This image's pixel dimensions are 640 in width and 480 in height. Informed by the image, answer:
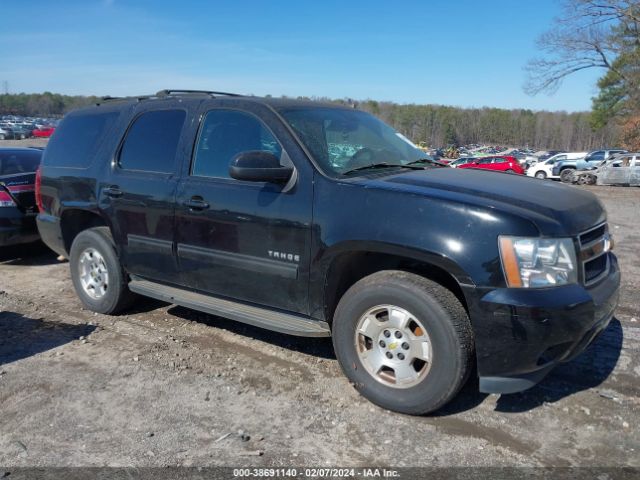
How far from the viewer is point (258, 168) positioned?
352 cm

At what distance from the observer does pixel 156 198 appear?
14.2 ft

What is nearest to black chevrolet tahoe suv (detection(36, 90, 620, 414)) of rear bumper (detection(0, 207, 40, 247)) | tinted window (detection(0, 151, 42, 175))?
rear bumper (detection(0, 207, 40, 247))

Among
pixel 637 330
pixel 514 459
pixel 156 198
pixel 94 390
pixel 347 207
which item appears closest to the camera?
pixel 514 459

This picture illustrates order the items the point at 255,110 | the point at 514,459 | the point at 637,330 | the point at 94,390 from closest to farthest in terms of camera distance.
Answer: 1. the point at 514,459
2. the point at 94,390
3. the point at 255,110
4. the point at 637,330

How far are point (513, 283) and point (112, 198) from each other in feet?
11.2

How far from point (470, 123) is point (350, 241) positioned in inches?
6596

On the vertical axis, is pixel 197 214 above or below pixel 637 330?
above

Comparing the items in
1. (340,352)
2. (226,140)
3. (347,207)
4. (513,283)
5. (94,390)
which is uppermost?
(226,140)

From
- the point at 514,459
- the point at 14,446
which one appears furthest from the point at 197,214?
the point at 514,459

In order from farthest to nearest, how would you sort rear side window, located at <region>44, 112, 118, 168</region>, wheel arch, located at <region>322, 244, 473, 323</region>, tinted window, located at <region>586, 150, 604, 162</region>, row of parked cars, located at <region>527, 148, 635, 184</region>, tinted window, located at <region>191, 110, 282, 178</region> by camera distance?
tinted window, located at <region>586, 150, 604, 162</region> → row of parked cars, located at <region>527, 148, 635, 184</region> → rear side window, located at <region>44, 112, 118, 168</region> → tinted window, located at <region>191, 110, 282, 178</region> → wheel arch, located at <region>322, 244, 473, 323</region>

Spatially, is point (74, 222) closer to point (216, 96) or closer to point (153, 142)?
point (153, 142)

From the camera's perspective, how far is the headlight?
2.88 meters

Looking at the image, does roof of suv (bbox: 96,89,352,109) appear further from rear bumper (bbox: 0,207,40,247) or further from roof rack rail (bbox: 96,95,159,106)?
rear bumper (bbox: 0,207,40,247)

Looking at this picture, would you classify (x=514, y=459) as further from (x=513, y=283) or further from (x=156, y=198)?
(x=156, y=198)
